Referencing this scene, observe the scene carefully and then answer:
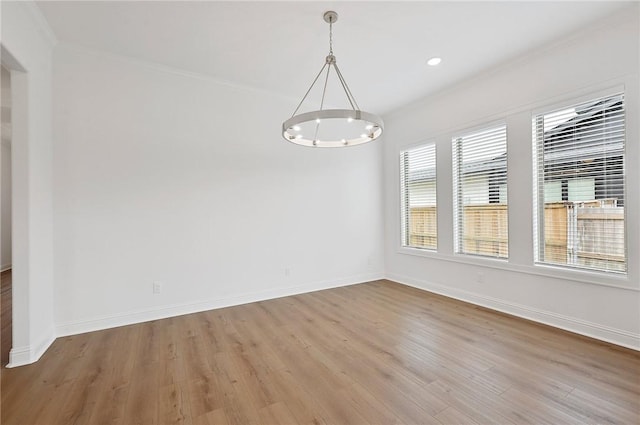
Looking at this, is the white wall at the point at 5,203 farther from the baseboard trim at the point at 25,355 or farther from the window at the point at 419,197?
the window at the point at 419,197

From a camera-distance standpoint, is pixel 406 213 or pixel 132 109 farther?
pixel 406 213

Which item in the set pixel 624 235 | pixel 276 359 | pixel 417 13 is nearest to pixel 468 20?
pixel 417 13

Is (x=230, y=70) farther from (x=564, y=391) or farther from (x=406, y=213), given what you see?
(x=564, y=391)


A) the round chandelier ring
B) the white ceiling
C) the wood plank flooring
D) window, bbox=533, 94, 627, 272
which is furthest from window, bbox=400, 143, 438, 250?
the round chandelier ring

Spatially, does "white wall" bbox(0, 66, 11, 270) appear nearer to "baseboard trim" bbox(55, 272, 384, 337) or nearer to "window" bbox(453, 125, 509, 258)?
"baseboard trim" bbox(55, 272, 384, 337)

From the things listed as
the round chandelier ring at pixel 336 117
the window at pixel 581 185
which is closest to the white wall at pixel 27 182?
the round chandelier ring at pixel 336 117

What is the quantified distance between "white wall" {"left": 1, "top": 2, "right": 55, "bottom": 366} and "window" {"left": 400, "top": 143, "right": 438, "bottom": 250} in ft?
15.5

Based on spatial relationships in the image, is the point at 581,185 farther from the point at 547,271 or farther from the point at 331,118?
the point at 331,118

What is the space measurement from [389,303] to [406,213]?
1.76 m

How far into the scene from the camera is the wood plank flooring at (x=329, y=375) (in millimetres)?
1766

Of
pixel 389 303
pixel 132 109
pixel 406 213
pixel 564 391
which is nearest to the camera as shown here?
pixel 564 391

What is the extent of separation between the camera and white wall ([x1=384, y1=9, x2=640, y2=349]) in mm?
2564

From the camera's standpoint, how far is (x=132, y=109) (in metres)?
3.30

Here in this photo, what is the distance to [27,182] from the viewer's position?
2406mm
